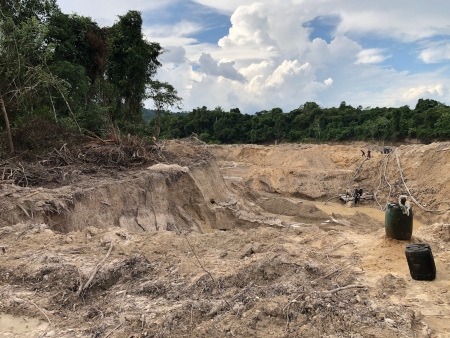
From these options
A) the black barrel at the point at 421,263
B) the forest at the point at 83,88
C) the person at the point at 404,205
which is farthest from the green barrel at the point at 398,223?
the forest at the point at 83,88

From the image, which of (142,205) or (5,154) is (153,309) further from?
(5,154)

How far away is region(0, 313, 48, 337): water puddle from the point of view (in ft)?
11.4

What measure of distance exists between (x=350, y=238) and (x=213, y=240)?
2.38 metres

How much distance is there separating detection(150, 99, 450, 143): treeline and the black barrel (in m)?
34.4

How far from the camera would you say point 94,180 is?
347 inches

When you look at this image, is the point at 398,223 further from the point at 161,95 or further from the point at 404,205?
the point at 161,95

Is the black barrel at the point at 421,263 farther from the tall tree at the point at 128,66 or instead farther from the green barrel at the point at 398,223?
the tall tree at the point at 128,66

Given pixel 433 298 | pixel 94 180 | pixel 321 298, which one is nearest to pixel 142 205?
pixel 94 180

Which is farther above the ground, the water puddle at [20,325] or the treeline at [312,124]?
the treeline at [312,124]

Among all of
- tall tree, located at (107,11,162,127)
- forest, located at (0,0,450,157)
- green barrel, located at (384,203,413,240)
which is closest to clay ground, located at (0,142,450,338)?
green barrel, located at (384,203,413,240)

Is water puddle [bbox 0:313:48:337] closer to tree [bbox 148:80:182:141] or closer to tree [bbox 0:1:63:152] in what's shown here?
tree [bbox 0:1:63:152]

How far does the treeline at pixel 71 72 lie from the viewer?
10344 millimetres

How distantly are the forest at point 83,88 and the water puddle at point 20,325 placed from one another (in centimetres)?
711

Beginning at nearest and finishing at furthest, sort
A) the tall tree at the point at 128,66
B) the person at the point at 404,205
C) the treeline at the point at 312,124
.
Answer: the person at the point at 404,205, the tall tree at the point at 128,66, the treeline at the point at 312,124
